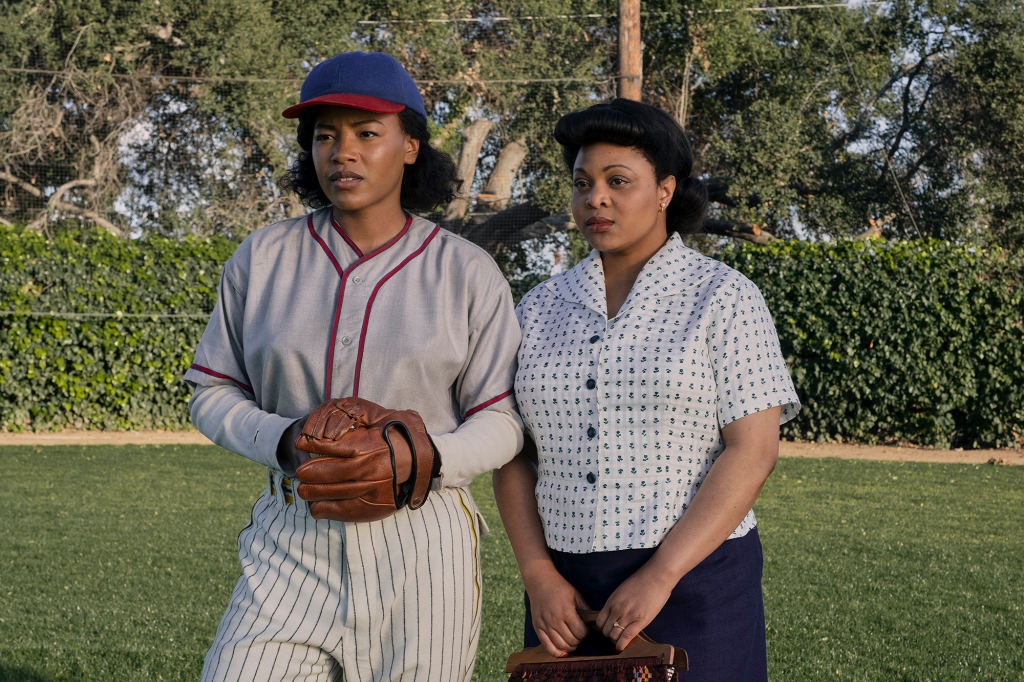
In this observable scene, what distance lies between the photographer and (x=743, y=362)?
7.43 ft

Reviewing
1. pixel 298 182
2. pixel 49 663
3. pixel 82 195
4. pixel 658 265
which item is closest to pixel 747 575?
pixel 658 265

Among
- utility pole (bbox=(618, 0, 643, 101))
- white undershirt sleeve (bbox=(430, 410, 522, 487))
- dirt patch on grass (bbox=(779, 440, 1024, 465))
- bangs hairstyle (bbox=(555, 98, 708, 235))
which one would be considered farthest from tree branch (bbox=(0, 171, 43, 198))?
white undershirt sleeve (bbox=(430, 410, 522, 487))

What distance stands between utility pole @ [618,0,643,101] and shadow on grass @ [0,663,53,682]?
966cm

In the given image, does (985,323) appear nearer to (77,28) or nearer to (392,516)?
(392,516)

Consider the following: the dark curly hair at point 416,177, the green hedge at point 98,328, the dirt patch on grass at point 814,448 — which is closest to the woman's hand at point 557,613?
the dark curly hair at point 416,177

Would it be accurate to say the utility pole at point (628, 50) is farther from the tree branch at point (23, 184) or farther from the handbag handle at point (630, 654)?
the handbag handle at point (630, 654)

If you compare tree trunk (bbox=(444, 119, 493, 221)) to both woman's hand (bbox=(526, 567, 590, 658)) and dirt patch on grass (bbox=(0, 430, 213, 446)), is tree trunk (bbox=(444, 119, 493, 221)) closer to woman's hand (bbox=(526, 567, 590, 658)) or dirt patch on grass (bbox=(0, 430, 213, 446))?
dirt patch on grass (bbox=(0, 430, 213, 446))

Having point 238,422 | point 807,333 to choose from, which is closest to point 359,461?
point 238,422

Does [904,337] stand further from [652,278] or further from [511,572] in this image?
[652,278]

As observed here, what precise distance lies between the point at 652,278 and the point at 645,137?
32 centimetres

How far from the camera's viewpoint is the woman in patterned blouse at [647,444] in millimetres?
2240

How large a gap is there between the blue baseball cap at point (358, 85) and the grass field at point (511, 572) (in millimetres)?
3071

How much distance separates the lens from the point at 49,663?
459cm

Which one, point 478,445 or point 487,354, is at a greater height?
point 487,354
